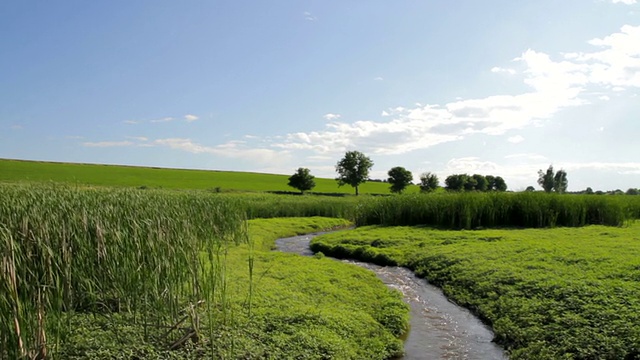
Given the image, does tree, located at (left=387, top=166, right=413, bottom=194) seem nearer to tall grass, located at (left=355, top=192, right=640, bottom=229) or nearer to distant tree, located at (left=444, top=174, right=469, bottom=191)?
distant tree, located at (left=444, top=174, right=469, bottom=191)

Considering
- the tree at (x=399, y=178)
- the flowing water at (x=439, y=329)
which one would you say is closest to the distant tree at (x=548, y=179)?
the tree at (x=399, y=178)

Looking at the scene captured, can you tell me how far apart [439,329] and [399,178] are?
6569 centimetres

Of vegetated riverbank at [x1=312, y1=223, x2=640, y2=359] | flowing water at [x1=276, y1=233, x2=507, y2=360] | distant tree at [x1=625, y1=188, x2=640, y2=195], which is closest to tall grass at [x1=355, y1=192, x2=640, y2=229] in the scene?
vegetated riverbank at [x1=312, y1=223, x2=640, y2=359]

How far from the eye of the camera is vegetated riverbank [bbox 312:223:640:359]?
7.85 metres

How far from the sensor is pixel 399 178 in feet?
244

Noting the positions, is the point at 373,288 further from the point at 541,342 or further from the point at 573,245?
the point at 573,245

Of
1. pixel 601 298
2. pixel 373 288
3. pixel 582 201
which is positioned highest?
pixel 582 201

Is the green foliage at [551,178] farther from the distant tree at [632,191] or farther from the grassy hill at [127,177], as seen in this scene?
the grassy hill at [127,177]

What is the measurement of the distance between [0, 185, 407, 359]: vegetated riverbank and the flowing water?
476 mm

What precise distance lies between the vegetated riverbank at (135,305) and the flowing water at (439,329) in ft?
1.56

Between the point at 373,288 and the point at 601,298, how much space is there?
548 cm

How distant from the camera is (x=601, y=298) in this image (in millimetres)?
9141

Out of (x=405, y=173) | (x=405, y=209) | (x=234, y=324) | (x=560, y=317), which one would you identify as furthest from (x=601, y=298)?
(x=405, y=173)

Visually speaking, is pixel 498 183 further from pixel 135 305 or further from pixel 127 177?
pixel 135 305
